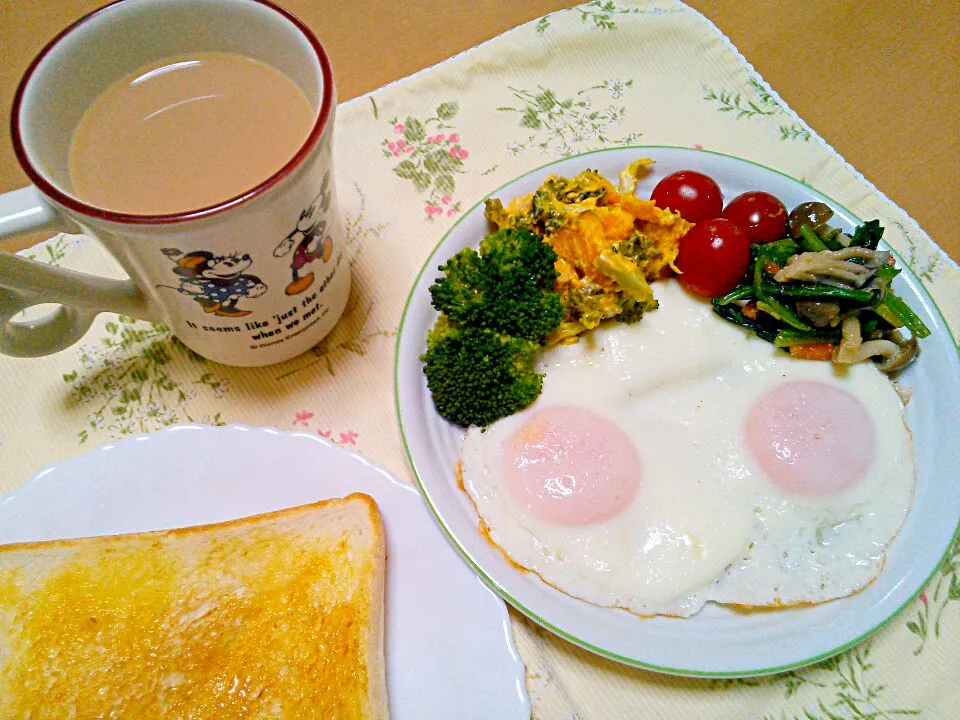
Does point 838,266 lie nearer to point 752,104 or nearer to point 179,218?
point 752,104

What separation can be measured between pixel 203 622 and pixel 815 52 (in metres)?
2.53

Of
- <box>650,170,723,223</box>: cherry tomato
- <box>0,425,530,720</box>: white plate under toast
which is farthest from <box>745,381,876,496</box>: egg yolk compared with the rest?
<box>0,425,530,720</box>: white plate under toast

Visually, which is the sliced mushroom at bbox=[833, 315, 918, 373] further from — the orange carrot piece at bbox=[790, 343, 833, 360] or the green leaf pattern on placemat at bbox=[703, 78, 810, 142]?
the green leaf pattern on placemat at bbox=[703, 78, 810, 142]

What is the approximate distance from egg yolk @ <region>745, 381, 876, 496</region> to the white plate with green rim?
15 cm

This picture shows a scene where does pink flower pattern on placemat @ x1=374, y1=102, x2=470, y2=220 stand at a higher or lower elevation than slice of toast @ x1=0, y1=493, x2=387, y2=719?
higher

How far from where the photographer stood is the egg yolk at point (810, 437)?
1.54 meters

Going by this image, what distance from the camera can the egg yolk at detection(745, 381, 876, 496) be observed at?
154cm

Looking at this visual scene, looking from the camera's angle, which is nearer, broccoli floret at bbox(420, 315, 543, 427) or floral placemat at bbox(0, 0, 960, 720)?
floral placemat at bbox(0, 0, 960, 720)

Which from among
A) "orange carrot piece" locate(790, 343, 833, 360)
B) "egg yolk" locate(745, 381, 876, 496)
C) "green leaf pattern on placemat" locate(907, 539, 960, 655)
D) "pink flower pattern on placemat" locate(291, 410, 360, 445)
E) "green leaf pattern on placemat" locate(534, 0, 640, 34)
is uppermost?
"green leaf pattern on placemat" locate(534, 0, 640, 34)

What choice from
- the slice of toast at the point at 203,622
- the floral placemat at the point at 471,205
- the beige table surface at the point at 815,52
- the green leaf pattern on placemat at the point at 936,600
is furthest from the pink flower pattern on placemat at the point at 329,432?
the green leaf pattern on placemat at the point at 936,600

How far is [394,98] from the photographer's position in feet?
6.78

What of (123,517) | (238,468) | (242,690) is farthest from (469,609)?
(123,517)

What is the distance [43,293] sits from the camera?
4.08 feet

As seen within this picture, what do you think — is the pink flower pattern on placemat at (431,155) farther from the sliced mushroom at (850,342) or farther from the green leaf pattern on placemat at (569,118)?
the sliced mushroom at (850,342)
